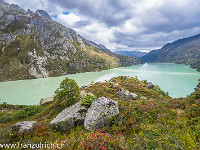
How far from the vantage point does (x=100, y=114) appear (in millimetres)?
9852

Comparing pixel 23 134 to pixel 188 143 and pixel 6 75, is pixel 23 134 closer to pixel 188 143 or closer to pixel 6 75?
pixel 188 143

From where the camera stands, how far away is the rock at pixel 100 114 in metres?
9.30

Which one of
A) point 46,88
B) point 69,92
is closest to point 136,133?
point 69,92

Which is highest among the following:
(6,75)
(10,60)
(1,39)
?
(1,39)

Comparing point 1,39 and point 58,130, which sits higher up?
point 1,39

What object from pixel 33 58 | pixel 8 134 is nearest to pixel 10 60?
pixel 33 58

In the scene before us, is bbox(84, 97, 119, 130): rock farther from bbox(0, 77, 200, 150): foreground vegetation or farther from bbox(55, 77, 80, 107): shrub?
bbox(55, 77, 80, 107): shrub

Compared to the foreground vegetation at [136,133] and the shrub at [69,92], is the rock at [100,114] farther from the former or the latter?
the shrub at [69,92]

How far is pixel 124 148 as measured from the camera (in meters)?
5.17

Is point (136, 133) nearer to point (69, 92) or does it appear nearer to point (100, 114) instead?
point (100, 114)

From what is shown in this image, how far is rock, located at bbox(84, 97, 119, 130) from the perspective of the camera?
9298 millimetres

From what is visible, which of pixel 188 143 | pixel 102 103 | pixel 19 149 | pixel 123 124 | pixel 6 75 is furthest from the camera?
pixel 6 75

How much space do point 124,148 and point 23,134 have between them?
8.81m

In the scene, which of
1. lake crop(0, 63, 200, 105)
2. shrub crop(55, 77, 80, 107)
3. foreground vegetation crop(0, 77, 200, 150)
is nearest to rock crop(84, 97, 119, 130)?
foreground vegetation crop(0, 77, 200, 150)
